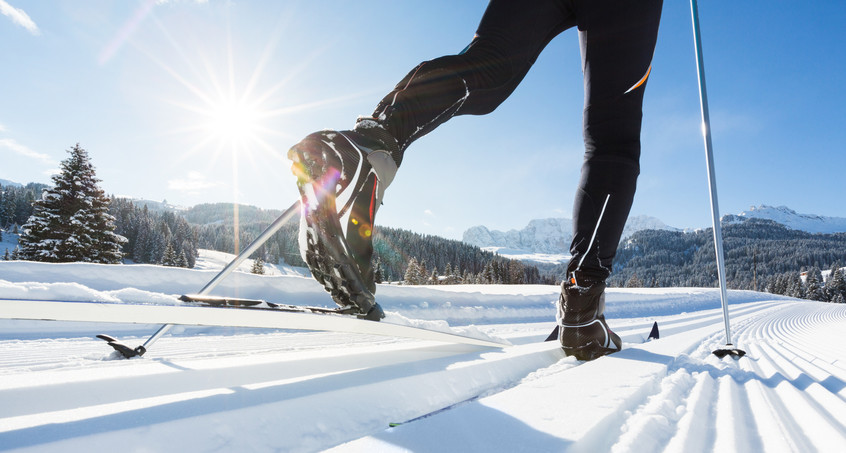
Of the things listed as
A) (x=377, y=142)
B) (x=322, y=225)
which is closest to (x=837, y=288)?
(x=377, y=142)

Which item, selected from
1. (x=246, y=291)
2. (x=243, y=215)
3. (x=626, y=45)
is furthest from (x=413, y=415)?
(x=243, y=215)

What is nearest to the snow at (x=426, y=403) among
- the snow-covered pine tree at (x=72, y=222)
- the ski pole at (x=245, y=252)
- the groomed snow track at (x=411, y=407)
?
the groomed snow track at (x=411, y=407)

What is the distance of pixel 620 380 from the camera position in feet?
2.19

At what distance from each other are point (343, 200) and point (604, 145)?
A: 0.78 meters

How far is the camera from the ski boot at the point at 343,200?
0.88m

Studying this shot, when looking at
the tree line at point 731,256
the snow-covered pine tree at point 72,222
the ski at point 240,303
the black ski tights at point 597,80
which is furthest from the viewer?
the tree line at point 731,256

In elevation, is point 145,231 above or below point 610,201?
above

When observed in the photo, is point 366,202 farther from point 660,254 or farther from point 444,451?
point 660,254

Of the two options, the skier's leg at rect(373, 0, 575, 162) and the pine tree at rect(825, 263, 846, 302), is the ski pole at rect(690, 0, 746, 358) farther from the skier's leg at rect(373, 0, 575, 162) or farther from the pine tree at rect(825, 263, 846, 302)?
the pine tree at rect(825, 263, 846, 302)

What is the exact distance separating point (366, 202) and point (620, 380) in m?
0.63


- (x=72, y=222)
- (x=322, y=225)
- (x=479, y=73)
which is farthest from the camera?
(x=72, y=222)

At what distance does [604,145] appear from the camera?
1186mm

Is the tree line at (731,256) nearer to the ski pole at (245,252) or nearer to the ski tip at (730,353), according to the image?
the ski tip at (730,353)

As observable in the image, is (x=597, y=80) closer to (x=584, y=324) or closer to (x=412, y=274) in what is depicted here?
(x=584, y=324)
